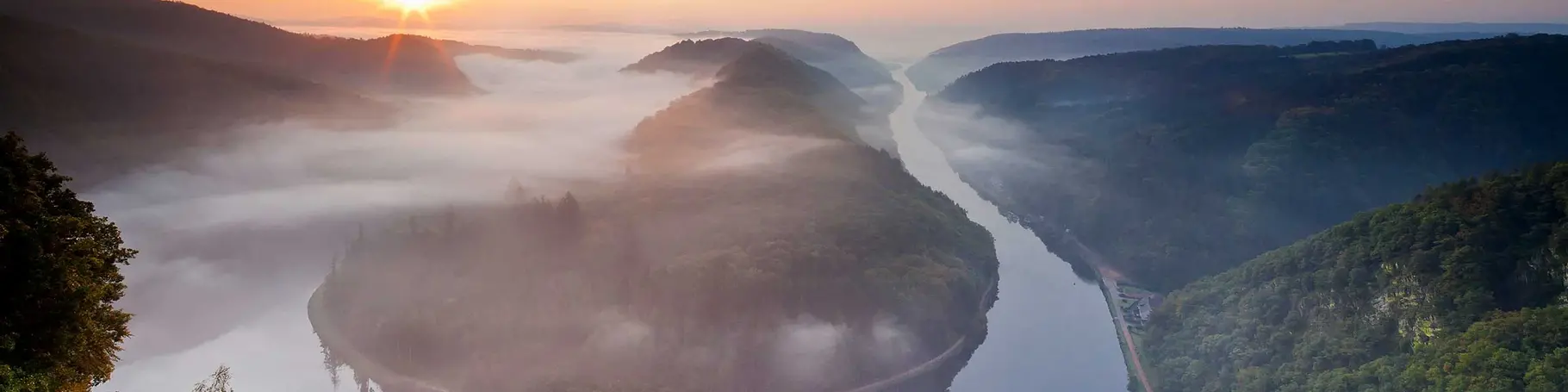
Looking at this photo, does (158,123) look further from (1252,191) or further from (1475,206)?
(1252,191)

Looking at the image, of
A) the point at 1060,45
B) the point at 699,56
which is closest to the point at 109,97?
the point at 699,56

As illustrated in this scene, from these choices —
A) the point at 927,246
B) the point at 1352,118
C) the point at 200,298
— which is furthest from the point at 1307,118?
the point at 200,298

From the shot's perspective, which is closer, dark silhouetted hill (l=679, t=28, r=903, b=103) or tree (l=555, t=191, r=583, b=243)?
tree (l=555, t=191, r=583, b=243)

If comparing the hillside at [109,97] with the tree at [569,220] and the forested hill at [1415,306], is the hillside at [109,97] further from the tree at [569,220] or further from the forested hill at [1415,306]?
the forested hill at [1415,306]

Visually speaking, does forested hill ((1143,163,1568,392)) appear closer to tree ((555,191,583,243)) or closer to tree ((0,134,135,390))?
tree ((555,191,583,243))

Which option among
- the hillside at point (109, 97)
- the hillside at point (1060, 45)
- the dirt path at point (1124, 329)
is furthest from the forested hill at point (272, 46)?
the hillside at point (1060, 45)

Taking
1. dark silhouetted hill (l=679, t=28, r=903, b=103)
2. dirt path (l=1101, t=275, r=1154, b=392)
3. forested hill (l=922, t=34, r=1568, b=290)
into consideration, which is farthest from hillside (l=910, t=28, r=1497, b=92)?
dirt path (l=1101, t=275, r=1154, b=392)

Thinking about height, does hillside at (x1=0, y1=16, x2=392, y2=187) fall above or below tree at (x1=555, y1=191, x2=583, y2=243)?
above
